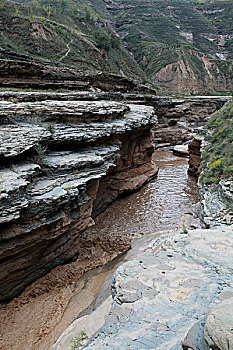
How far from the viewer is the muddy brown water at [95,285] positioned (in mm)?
4828

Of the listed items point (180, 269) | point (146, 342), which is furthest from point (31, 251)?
point (146, 342)

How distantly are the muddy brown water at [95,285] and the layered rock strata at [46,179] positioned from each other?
0.77m

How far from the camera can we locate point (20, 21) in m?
29.8

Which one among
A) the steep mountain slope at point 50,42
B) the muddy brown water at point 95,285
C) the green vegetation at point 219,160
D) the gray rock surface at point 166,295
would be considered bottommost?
the muddy brown water at point 95,285

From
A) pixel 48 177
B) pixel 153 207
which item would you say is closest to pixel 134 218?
pixel 153 207

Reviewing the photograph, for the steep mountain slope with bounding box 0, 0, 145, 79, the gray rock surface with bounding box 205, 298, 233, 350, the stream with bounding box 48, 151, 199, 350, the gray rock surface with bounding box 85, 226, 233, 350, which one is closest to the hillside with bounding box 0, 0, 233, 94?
the steep mountain slope with bounding box 0, 0, 145, 79

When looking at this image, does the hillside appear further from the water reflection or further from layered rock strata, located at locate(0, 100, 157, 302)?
layered rock strata, located at locate(0, 100, 157, 302)

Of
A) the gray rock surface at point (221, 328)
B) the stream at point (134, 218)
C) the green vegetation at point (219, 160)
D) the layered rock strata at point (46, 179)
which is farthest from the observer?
the green vegetation at point (219, 160)

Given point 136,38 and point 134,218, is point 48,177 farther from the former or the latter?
point 136,38

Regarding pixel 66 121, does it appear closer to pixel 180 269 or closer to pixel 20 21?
pixel 180 269

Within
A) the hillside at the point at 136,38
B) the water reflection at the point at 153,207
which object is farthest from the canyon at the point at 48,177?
the hillside at the point at 136,38

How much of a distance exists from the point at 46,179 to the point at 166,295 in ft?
14.7

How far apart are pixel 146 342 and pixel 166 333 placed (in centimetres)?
22

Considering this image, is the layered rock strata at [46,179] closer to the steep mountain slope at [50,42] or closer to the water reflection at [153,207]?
the water reflection at [153,207]
